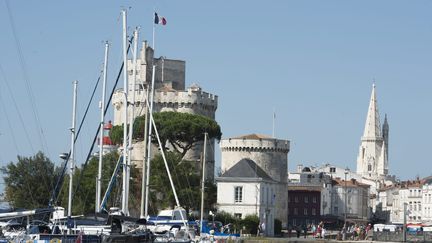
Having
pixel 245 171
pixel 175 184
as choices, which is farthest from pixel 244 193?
pixel 175 184

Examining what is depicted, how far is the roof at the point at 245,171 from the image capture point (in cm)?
7856

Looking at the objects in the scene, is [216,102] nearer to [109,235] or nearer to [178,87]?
[178,87]

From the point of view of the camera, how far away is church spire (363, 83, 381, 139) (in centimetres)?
18375

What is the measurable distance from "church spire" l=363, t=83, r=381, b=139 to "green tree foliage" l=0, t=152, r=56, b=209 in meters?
118

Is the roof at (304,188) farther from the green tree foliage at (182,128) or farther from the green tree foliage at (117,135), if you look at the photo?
the green tree foliage at (117,135)

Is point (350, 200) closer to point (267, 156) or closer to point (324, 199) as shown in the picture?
point (324, 199)

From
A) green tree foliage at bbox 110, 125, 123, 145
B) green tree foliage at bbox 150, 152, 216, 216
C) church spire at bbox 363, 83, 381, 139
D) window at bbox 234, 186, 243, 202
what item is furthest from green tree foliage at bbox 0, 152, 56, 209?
church spire at bbox 363, 83, 381, 139

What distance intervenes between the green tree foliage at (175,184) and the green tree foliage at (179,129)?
467 cm

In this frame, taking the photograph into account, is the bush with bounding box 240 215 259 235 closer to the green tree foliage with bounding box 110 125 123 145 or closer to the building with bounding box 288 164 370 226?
the green tree foliage with bounding box 110 125 123 145

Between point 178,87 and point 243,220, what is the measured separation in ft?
74.7

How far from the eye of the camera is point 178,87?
9388 cm

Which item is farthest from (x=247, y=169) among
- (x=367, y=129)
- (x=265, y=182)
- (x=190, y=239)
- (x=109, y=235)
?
(x=367, y=129)

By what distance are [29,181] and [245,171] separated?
16.8 metres

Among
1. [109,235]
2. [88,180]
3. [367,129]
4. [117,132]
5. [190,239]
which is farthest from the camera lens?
[367,129]
